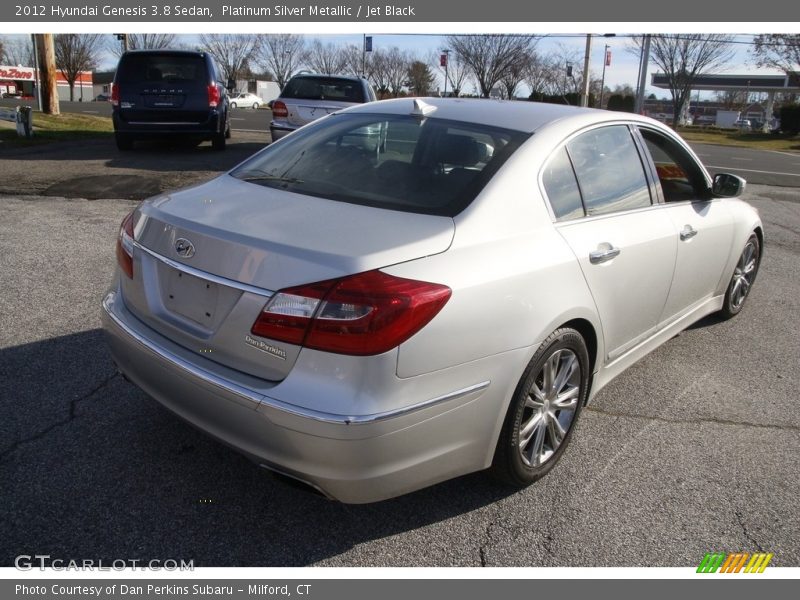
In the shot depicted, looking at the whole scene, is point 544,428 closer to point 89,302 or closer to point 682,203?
point 682,203

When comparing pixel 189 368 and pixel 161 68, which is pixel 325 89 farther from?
pixel 189 368

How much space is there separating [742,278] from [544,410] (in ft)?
10.7

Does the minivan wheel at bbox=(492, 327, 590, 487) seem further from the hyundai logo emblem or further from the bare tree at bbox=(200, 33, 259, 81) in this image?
the bare tree at bbox=(200, 33, 259, 81)

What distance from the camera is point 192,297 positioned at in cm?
254

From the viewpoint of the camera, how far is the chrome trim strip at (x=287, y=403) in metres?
2.18

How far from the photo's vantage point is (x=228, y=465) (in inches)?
119

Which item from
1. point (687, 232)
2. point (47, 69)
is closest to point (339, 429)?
point (687, 232)

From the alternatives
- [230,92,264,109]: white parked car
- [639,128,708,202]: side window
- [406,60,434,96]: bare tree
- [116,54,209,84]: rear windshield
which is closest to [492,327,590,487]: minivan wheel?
[639,128,708,202]: side window

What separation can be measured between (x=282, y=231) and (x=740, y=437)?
104 inches

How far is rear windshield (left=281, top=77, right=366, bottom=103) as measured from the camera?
40.6ft

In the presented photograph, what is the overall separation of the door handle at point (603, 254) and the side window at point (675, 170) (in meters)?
1.06

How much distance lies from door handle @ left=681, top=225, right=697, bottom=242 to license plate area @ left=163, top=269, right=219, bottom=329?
2724 mm

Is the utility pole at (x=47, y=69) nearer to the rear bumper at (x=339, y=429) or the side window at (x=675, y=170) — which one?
the side window at (x=675, y=170)

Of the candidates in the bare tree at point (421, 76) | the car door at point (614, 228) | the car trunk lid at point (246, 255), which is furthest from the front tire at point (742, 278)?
the bare tree at point (421, 76)
